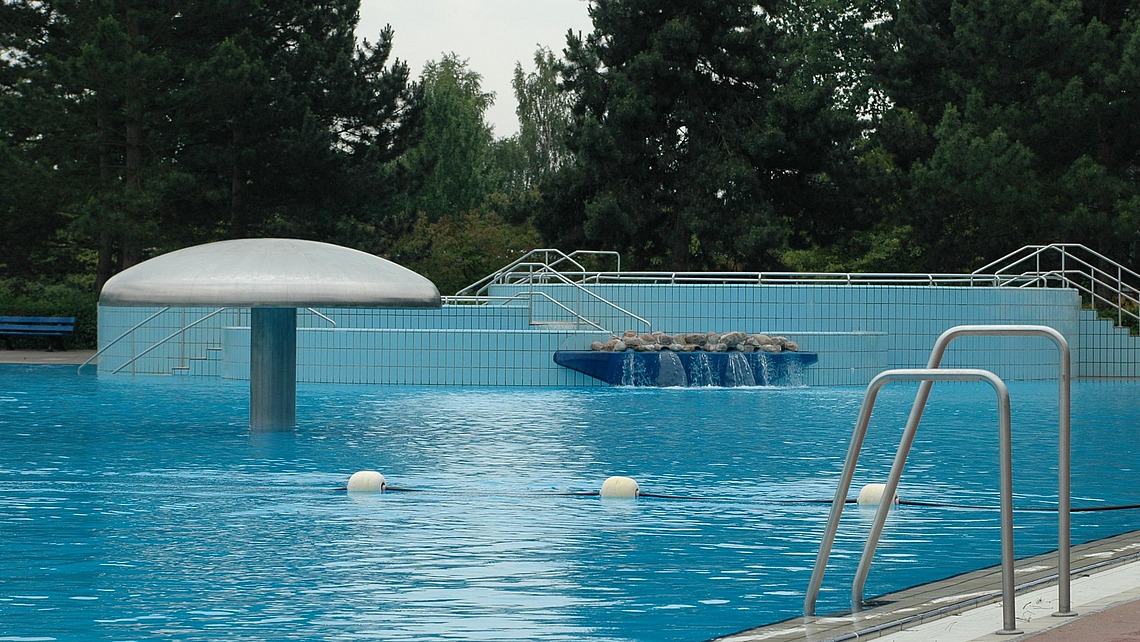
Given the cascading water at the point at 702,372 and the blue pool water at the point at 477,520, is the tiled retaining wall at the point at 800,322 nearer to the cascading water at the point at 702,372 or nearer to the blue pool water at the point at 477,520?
the cascading water at the point at 702,372

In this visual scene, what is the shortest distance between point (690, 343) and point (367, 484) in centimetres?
1401

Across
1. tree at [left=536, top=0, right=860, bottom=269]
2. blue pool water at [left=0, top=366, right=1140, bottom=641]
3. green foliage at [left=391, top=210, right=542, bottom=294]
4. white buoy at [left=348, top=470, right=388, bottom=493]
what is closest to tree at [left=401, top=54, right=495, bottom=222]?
green foliage at [left=391, top=210, right=542, bottom=294]

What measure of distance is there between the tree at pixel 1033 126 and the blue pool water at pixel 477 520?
1693 centimetres

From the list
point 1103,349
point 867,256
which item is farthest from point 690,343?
point 867,256

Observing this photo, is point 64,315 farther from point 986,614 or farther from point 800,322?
point 986,614

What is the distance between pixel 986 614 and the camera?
231 inches

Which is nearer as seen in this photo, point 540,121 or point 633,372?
point 633,372

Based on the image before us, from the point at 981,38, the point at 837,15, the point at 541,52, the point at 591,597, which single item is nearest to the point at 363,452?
the point at 591,597

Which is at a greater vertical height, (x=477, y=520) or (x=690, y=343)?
(x=690, y=343)

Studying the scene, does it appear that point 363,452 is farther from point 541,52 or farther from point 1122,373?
point 541,52

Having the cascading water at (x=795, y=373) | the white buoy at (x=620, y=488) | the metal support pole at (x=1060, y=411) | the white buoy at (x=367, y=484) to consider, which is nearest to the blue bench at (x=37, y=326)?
the cascading water at (x=795, y=373)

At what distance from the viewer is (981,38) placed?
115 ft

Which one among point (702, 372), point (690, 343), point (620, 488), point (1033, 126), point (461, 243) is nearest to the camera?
point (620, 488)

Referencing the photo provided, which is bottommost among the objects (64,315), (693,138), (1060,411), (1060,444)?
(1060,444)
